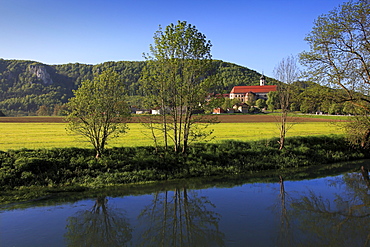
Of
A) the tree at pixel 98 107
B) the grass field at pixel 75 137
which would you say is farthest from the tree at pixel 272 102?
the tree at pixel 98 107

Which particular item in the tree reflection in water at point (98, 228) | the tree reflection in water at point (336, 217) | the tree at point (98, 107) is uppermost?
the tree at point (98, 107)

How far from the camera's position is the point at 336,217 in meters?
11.7

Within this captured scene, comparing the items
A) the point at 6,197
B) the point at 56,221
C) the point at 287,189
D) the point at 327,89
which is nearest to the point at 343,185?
the point at 287,189

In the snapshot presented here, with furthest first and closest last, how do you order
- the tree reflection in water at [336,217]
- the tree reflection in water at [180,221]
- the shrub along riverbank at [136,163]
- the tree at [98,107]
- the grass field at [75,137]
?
the grass field at [75,137] → the tree at [98,107] → the shrub along riverbank at [136,163] → the tree reflection in water at [180,221] → the tree reflection in water at [336,217]

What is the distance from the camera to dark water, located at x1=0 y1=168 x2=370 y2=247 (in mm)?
9656

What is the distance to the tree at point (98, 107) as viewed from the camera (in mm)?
18484

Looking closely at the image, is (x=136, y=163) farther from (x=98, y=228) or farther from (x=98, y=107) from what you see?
(x=98, y=228)

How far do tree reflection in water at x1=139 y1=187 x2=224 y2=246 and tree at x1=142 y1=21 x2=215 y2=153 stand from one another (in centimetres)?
697

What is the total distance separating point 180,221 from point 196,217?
81 cm

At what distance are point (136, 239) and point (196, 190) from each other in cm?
663

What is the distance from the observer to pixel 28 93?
200m

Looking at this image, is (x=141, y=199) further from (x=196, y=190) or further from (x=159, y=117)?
(x=159, y=117)

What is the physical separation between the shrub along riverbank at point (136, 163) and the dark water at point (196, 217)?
1.71 meters

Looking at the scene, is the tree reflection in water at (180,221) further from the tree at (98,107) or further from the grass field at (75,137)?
the grass field at (75,137)
